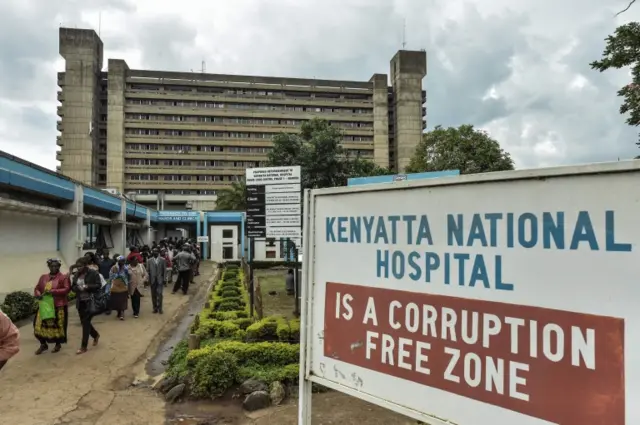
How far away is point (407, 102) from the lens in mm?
70188

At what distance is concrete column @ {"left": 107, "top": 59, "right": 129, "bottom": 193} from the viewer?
6206 centimetres

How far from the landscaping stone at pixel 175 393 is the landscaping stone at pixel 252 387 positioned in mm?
717

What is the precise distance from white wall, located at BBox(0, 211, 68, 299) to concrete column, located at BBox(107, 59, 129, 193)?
5175 cm

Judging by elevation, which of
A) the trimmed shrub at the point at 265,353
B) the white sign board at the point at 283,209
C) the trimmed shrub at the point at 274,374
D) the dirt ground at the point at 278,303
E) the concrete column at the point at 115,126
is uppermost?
the concrete column at the point at 115,126

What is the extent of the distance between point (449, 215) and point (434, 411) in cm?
91

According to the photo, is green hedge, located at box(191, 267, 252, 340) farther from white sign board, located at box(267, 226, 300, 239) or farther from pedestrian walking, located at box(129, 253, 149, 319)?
pedestrian walking, located at box(129, 253, 149, 319)

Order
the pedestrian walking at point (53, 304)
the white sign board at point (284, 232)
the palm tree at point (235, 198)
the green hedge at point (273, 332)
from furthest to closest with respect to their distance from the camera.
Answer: the palm tree at point (235, 198), the white sign board at point (284, 232), the pedestrian walking at point (53, 304), the green hedge at point (273, 332)

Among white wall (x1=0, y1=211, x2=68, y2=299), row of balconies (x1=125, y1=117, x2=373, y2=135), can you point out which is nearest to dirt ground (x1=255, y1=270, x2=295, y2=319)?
white wall (x1=0, y1=211, x2=68, y2=299)

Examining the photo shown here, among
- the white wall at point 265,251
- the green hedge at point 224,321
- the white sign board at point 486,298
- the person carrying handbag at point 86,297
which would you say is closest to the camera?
the white sign board at point 486,298

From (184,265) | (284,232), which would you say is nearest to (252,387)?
(284,232)

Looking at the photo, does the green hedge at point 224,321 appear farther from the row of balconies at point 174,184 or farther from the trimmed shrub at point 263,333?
the row of balconies at point 174,184

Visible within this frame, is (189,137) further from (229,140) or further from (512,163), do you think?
(512,163)

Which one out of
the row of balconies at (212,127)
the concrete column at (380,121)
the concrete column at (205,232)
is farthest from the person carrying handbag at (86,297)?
the concrete column at (380,121)

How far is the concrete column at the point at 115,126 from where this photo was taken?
204 feet
